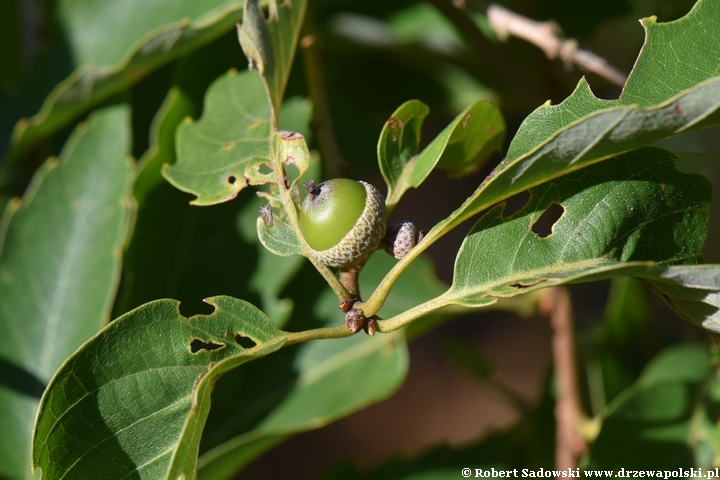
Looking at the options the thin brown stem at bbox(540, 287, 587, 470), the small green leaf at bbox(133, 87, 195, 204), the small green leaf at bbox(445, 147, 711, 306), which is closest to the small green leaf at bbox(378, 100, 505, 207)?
the small green leaf at bbox(445, 147, 711, 306)

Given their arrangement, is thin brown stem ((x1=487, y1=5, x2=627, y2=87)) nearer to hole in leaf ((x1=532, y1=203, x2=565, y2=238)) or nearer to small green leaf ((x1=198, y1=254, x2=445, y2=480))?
hole in leaf ((x1=532, y1=203, x2=565, y2=238))

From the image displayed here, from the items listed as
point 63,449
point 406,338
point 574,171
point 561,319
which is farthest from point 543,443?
point 63,449

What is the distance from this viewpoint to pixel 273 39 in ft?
3.24

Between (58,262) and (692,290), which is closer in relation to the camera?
(692,290)

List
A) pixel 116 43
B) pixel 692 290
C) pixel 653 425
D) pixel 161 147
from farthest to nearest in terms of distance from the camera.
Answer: pixel 116 43 < pixel 653 425 < pixel 161 147 < pixel 692 290

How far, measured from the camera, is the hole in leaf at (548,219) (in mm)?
1272

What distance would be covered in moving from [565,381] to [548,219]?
0.41m

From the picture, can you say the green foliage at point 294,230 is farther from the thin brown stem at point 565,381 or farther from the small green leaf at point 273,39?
the thin brown stem at point 565,381

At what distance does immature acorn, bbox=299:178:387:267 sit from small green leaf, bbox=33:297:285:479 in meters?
0.14

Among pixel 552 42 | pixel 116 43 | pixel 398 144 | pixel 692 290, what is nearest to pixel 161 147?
pixel 116 43

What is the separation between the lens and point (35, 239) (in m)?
1.44

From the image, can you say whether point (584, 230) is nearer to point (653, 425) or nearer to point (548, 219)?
point (548, 219)

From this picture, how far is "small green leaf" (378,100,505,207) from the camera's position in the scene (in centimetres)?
96

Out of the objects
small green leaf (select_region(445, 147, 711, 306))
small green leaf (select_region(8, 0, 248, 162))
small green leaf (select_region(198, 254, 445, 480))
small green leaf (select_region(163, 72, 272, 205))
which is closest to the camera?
small green leaf (select_region(445, 147, 711, 306))
